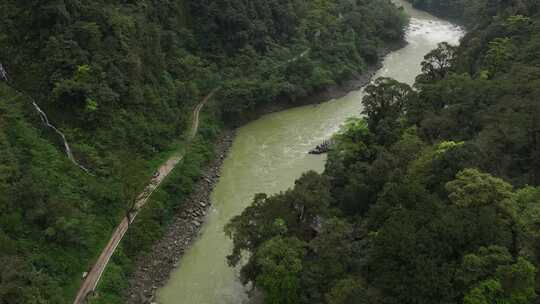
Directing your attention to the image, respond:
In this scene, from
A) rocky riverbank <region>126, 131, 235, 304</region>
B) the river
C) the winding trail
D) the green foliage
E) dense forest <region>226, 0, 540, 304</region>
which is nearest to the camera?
dense forest <region>226, 0, 540, 304</region>

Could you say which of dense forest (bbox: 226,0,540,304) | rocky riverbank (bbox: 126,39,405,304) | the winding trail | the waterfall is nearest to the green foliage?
dense forest (bbox: 226,0,540,304)

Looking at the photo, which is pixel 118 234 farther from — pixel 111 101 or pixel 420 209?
pixel 420 209

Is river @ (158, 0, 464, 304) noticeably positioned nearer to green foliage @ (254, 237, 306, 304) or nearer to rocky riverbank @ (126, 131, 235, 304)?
rocky riverbank @ (126, 131, 235, 304)

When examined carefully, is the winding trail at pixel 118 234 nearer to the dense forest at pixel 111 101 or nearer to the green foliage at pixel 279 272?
the dense forest at pixel 111 101

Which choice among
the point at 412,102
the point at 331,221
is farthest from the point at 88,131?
the point at 412,102

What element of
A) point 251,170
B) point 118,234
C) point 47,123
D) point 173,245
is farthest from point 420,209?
point 47,123

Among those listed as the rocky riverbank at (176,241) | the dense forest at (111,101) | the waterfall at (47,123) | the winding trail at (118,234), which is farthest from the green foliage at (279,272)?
the waterfall at (47,123)
